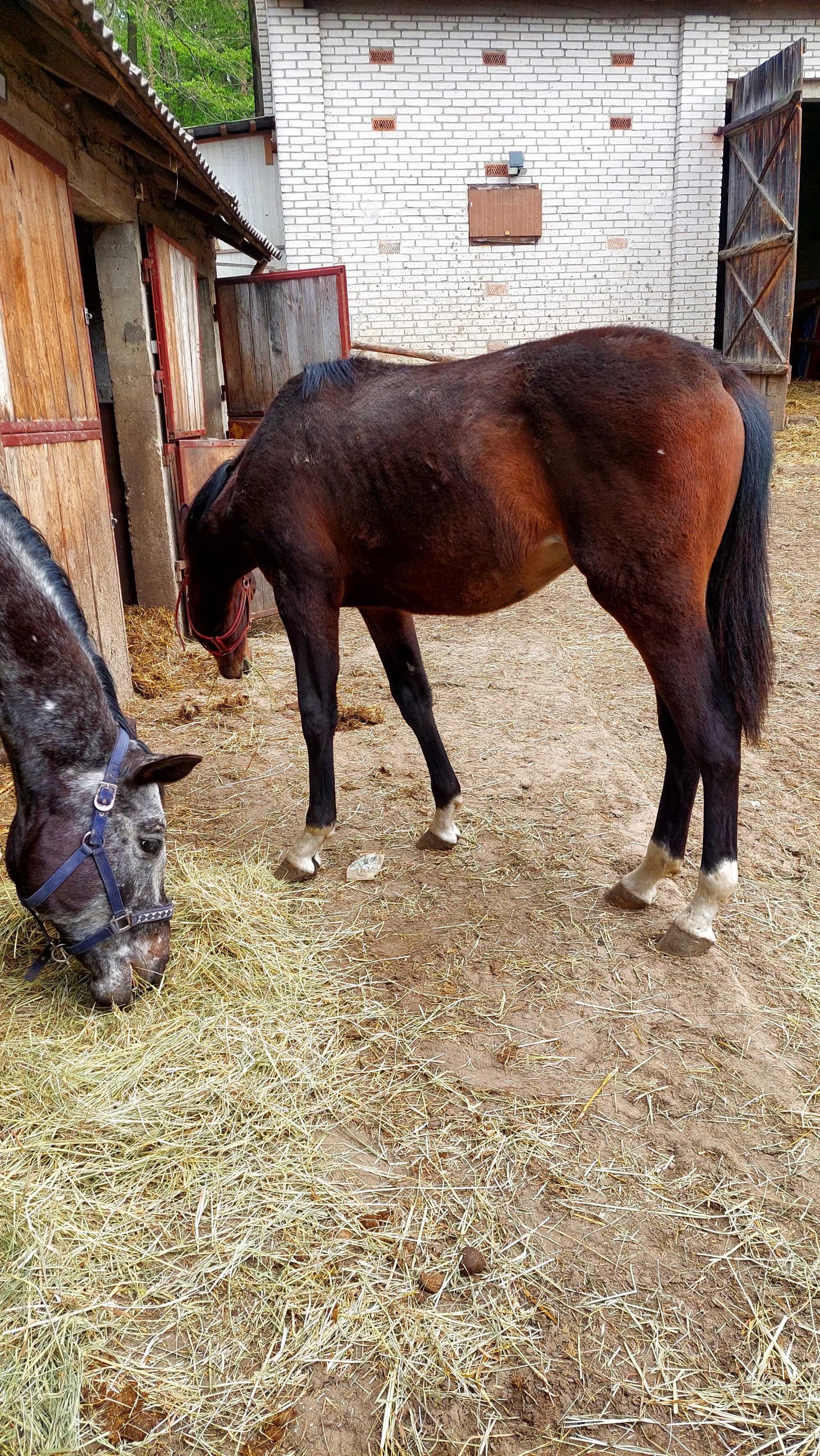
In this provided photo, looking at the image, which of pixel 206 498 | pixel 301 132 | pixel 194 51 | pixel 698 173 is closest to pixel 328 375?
pixel 206 498

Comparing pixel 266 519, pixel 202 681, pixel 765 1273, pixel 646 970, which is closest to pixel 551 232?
pixel 202 681

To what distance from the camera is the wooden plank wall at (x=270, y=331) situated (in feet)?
29.1

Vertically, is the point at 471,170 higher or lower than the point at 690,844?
higher

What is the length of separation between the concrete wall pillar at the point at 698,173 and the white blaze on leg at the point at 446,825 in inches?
426

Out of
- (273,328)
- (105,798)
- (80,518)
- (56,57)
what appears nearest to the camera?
(105,798)

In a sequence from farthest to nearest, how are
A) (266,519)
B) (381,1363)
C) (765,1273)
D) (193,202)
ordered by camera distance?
1. (193,202)
2. (266,519)
3. (765,1273)
4. (381,1363)

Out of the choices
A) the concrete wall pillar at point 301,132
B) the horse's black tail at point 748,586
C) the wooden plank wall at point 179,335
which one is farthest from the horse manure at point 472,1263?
the concrete wall pillar at point 301,132

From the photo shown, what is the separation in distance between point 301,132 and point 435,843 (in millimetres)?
10726

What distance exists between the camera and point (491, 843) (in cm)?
385

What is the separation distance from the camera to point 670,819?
312 cm

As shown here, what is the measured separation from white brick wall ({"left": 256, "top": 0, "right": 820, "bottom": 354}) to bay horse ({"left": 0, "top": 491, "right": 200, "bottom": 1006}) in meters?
10.4

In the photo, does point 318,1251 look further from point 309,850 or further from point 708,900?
point 309,850

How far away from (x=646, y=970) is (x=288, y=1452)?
5.75 ft

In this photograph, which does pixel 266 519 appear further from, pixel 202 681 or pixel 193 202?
pixel 193 202
